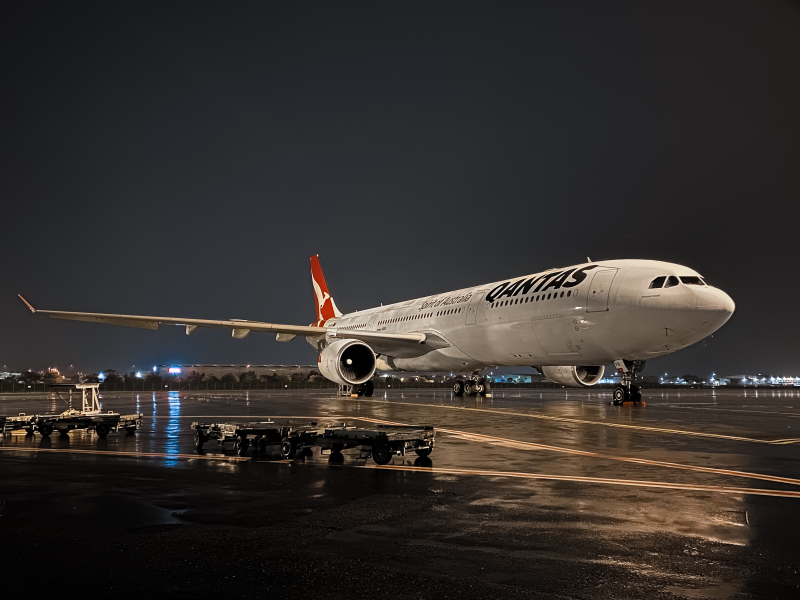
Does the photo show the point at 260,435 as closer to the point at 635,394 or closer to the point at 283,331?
the point at 635,394

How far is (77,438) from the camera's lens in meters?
14.0

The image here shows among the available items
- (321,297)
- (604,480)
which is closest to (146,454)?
(604,480)

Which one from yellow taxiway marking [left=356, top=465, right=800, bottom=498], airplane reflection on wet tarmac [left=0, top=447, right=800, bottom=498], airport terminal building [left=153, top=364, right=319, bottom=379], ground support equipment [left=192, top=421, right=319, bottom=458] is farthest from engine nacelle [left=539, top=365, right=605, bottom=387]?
airport terminal building [left=153, top=364, right=319, bottom=379]

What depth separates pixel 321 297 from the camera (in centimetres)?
4694

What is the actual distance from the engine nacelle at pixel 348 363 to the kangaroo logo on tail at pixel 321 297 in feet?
58.0

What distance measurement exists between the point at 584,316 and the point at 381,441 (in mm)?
12228

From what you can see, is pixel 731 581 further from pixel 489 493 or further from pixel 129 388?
pixel 129 388

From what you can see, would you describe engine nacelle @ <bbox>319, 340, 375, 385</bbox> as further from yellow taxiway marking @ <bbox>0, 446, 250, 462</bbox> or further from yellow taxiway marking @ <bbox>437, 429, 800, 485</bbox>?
yellow taxiway marking @ <bbox>0, 446, 250, 462</bbox>

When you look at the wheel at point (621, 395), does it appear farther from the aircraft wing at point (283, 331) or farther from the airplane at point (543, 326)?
the aircraft wing at point (283, 331)

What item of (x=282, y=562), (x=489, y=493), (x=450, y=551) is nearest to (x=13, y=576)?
(x=282, y=562)

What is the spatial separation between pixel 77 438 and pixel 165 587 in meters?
11.2

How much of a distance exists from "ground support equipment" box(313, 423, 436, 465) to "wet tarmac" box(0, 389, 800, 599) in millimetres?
245

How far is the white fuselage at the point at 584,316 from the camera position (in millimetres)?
18969

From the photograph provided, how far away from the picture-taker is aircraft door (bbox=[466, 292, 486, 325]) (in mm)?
26266
